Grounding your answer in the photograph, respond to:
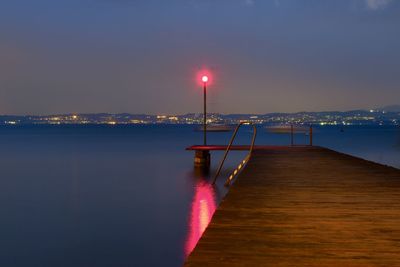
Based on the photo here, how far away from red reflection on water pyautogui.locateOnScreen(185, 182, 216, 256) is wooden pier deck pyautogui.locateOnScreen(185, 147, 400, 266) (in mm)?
3574

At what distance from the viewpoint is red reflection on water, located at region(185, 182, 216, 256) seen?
41.8 ft

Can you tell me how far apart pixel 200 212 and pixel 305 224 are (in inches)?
431

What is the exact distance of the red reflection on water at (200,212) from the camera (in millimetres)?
12741

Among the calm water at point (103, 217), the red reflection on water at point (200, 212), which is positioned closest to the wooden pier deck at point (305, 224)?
the red reflection on water at point (200, 212)

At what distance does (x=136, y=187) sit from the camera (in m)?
23.3

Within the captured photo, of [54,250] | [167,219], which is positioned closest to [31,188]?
[167,219]

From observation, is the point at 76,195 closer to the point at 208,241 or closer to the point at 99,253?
the point at 99,253

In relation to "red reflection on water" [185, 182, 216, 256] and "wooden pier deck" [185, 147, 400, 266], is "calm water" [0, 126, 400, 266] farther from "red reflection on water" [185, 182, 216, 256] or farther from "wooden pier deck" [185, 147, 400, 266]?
"wooden pier deck" [185, 147, 400, 266]

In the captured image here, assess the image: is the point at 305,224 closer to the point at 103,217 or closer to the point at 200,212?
the point at 200,212

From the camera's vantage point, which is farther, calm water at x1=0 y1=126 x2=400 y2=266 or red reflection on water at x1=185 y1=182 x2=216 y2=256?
red reflection on water at x1=185 y1=182 x2=216 y2=256

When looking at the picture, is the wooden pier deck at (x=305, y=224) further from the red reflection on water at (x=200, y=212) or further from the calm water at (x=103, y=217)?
the calm water at (x=103, y=217)

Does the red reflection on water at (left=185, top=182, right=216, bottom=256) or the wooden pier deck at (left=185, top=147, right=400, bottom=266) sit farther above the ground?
the wooden pier deck at (left=185, top=147, right=400, bottom=266)

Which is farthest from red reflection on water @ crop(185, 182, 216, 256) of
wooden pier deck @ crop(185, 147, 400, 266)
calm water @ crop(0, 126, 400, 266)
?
wooden pier deck @ crop(185, 147, 400, 266)

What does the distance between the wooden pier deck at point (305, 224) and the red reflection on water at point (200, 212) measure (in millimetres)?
3574
